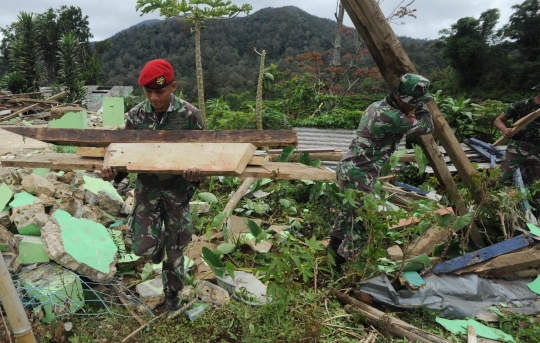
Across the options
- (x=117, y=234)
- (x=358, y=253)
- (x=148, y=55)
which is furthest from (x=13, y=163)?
(x=148, y=55)

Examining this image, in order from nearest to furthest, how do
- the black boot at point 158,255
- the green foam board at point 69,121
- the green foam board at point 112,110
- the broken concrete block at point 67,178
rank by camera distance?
the black boot at point 158,255, the broken concrete block at point 67,178, the green foam board at point 69,121, the green foam board at point 112,110

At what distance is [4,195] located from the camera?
420 centimetres

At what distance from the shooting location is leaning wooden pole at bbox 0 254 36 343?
75.3 inches

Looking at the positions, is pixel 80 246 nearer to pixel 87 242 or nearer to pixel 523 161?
pixel 87 242

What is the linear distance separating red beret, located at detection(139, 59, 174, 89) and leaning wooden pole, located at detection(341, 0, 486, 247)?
5.41 feet

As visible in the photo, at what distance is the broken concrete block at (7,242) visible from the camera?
3.29 m

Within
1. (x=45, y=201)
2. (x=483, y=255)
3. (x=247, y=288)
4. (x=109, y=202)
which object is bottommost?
(x=247, y=288)

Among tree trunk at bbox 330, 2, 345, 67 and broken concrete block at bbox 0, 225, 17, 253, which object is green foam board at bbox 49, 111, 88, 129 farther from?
tree trunk at bbox 330, 2, 345, 67

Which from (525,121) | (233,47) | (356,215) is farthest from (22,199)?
(233,47)

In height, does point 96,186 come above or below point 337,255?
above

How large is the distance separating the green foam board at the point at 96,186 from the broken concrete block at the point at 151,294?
1.79 meters

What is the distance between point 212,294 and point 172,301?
404 mm

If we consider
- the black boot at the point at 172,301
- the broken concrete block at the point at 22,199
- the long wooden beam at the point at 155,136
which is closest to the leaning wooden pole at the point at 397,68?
the long wooden beam at the point at 155,136

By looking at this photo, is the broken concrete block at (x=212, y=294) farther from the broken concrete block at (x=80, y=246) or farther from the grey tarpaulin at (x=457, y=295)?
the grey tarpaulin at (x=457, y=295)
